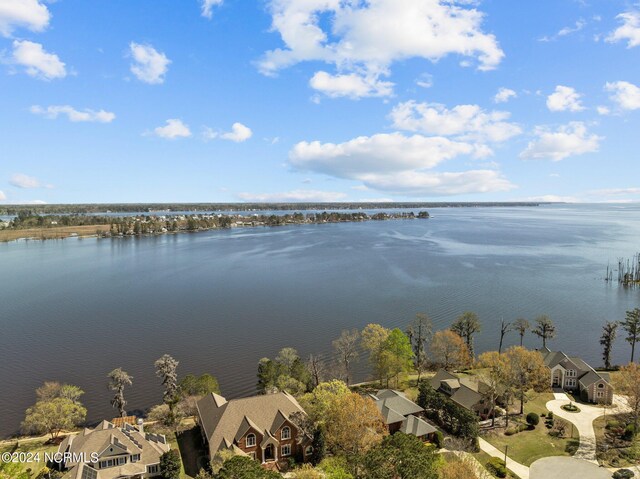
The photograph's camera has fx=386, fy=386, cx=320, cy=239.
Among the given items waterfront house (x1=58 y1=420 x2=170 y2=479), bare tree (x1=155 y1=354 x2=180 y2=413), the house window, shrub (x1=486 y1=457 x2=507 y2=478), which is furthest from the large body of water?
shrub (x1=486 y1=457 x2=507 y2=478)

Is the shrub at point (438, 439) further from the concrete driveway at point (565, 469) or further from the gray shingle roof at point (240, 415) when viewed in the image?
the gray shingle roof at point (240, 415)

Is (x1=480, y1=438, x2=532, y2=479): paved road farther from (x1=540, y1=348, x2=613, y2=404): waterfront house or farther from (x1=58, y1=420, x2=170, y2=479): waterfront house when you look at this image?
(x1=58, y1=420, x2=170, y2=479): waterfront house

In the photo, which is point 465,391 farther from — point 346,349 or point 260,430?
point 260,430

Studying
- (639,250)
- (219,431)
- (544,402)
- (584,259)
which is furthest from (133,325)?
(639,250)

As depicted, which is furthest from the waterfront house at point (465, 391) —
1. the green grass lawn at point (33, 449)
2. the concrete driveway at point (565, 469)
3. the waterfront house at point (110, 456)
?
the green grass lawn at point (33, 449)

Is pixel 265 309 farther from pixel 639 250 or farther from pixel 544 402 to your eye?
pixel 639 250
